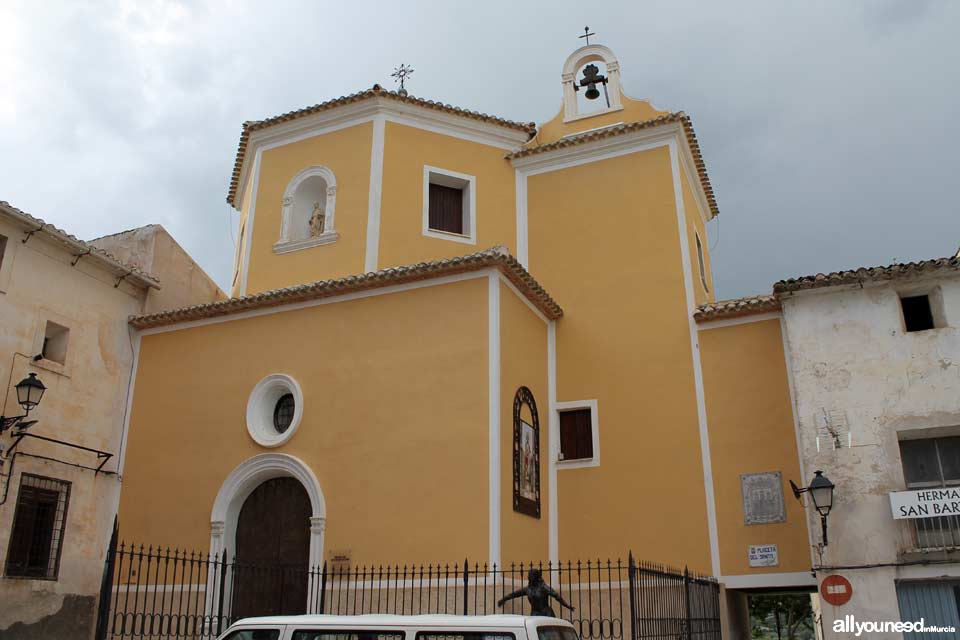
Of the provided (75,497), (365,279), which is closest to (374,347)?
(365,279)

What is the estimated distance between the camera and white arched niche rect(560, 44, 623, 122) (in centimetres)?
1705

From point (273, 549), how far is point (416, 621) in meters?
6.73

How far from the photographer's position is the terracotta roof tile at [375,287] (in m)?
12.8

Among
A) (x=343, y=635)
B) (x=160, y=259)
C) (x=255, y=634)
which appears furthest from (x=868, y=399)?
(x=160, y=259)

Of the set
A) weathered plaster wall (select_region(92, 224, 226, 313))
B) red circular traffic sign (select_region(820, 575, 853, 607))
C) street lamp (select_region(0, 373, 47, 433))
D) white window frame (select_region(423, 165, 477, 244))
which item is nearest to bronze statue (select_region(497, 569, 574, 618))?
red circular traffic sign (select_region(820, 575, 853, 607))

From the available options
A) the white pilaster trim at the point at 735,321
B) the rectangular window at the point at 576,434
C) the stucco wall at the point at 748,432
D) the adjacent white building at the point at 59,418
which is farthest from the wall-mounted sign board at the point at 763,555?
the adjacent white building at the point at 59,418

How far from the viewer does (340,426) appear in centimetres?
1298

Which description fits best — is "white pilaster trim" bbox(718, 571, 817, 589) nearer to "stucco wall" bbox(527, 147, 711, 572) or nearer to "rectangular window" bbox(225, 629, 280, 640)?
"stucco wall" bbox(527, 147, 711, 572)

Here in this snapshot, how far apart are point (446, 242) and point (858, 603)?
29.7 ft

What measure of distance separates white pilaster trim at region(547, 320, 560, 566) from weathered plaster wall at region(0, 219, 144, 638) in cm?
728

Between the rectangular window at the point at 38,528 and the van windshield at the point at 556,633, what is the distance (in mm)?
8757

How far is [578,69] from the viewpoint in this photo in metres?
17.5

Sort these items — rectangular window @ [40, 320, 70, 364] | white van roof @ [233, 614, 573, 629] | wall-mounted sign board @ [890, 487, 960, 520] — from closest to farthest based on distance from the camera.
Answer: white van roof @ [233, 614, 573, 629] → wall-mounted sign board @ [890, 487, 960, 520] → rectangular window @ [40, 320, 70, 364]

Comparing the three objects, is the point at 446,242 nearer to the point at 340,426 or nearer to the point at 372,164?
the point at 372,164
